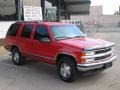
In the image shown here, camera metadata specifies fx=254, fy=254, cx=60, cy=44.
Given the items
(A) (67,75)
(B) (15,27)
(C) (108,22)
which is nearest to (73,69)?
(A) (67,75)

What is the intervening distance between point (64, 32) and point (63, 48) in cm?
107

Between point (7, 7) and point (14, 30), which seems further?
point (7, 7)

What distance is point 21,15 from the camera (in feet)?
63.4

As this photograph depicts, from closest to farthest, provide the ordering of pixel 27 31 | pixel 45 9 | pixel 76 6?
pixel 27 31
pixel 45 9
pixel 76 6

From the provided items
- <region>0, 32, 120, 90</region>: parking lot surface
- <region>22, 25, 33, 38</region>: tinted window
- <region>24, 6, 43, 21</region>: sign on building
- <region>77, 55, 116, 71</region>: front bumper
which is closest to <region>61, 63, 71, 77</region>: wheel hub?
<region>0, 32, 120, 90</region>: parking lot surface

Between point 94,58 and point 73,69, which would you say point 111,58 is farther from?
point 73,69

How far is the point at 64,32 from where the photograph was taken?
8.80 m

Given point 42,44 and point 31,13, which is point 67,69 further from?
point 31,13

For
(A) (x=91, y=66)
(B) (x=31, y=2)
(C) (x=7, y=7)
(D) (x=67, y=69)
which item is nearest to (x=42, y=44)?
(D) (x=67, y=69)

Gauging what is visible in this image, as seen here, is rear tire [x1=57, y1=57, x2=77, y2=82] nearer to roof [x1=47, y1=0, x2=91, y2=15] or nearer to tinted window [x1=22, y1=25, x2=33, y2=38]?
tinted window [x1=22, y1=25, x2=33, y2=38]

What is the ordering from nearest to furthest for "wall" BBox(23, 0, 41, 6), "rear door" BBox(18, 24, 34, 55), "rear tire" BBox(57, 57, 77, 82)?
1. "rear tire" BBox(57, 57, 77, 82)
2. "rear door" BBox(18, 24, 34, 55)
3. "wall" BBox(23, 0, 41, 6)

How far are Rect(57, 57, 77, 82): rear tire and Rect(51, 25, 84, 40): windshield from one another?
899 mm

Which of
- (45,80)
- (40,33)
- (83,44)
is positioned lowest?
(45,80)

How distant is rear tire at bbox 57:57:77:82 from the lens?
760 centimetres
